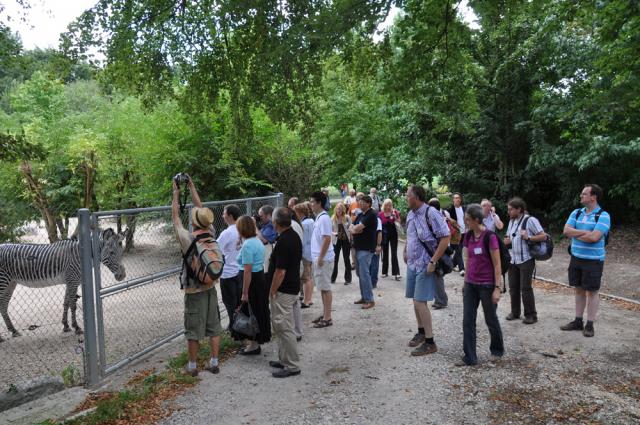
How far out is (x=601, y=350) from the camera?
6148 millimetres

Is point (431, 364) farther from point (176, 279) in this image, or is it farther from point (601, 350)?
point (176, 279)

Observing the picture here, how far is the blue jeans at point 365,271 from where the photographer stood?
8273mm

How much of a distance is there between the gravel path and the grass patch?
18 centimetres

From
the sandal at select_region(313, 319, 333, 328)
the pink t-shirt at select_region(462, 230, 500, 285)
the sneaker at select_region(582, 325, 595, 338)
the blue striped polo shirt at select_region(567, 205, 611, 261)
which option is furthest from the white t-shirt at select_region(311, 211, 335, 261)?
the sneaker at select_region(582, 325, 595, 338)

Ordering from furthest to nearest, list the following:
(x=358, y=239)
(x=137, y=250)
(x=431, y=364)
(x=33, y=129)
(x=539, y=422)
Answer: (x=33, y=129) < (x=358, y=239) < (x=137, y=250) < (x=431, y=364) < (x=539, y=422)

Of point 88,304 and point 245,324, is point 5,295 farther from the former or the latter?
point 245,324

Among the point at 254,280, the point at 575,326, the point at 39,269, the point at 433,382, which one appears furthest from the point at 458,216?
the point at 39,269

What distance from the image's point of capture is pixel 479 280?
18.7 feet

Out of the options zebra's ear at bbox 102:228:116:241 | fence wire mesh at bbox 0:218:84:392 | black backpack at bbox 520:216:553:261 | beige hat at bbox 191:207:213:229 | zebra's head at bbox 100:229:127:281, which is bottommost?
fence wire mesh at bbox 0:218:84:392

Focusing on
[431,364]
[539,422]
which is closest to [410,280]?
[431,364]

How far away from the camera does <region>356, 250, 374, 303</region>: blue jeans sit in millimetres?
8273

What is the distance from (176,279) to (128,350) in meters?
1.30

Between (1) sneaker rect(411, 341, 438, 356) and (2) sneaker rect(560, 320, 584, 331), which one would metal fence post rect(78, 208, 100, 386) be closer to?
(1) sneaker rect(411, 341, 438, 356)

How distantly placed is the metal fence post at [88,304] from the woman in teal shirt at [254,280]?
1634mm
